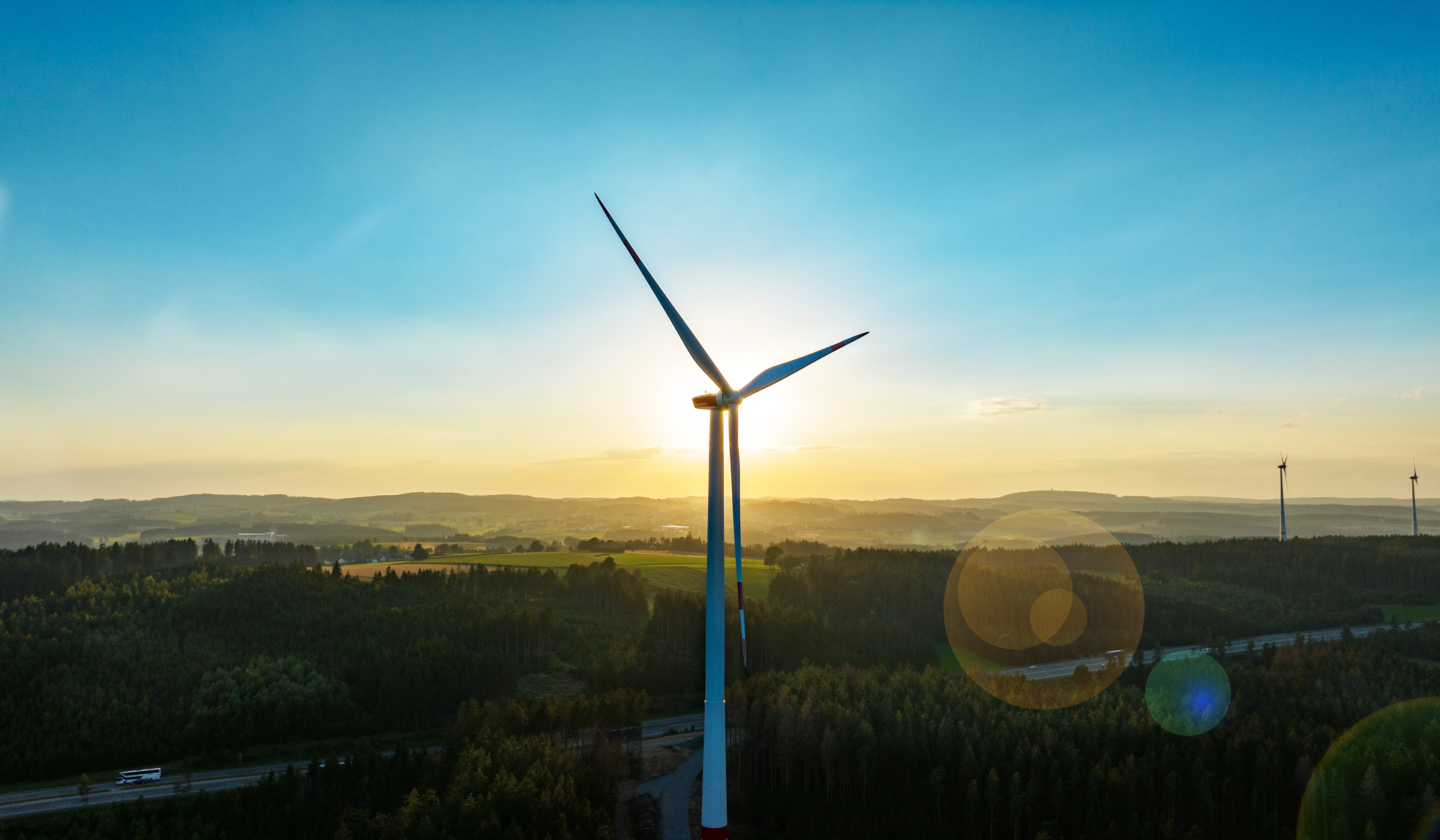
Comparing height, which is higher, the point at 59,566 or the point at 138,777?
the point at 59,566

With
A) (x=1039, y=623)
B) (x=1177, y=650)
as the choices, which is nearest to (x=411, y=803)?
(x=1039, y=623)

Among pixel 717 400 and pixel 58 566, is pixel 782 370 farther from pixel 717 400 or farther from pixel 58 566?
pixel 58 566

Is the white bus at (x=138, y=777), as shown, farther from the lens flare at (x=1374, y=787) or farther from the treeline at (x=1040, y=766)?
the lens flare at (x=1374, y=787)

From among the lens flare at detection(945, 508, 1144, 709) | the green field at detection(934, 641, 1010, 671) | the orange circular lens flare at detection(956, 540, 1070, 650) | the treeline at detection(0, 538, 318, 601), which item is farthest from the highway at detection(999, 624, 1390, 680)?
the treeline at detection(0, 538, 318, 601)

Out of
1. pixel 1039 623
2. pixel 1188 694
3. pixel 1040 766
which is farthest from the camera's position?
pixel 1039 623

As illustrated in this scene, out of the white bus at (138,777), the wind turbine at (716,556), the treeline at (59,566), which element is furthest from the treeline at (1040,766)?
the treeline at (59,566)

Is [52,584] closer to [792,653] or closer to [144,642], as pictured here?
[144,642]

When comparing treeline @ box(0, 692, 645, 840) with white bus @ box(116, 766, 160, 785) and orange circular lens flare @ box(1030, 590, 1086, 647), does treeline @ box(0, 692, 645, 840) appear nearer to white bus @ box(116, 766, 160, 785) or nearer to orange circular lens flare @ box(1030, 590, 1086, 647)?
white bus @ box(116, 766, 160, 785)
